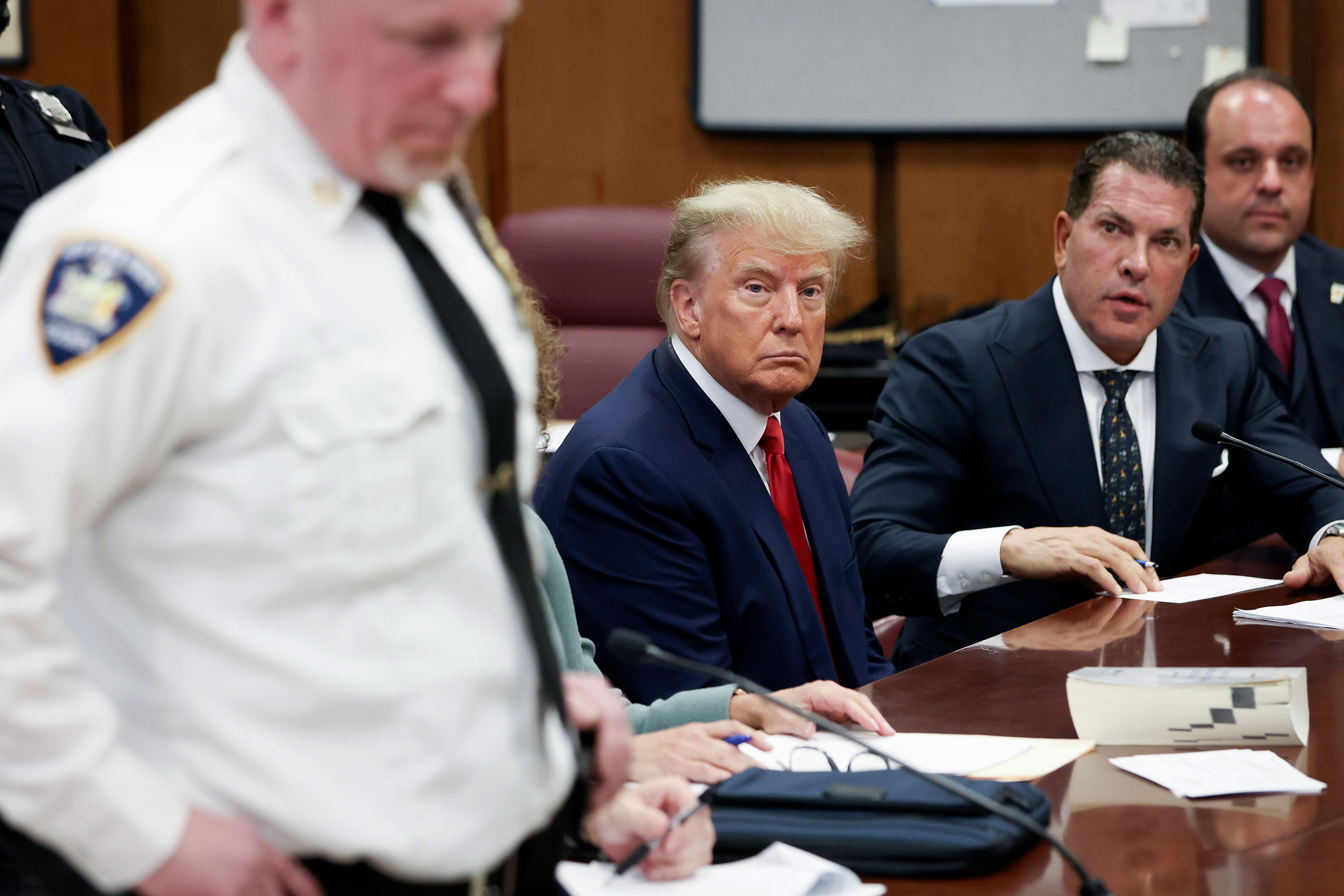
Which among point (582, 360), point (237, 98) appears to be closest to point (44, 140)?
point (237, 98)

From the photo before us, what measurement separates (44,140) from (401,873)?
111cm

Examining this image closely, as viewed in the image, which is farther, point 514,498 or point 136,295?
point 514,498

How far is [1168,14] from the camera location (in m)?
4.17

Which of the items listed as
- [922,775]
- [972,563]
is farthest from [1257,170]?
[922,775]

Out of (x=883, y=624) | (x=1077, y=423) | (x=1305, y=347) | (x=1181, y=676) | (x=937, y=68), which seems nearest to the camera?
(x=1181, y=676)

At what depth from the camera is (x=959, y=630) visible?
2393 millimetres

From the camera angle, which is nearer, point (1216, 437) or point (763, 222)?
point (763, 222)

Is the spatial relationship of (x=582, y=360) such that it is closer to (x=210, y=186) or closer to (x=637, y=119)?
(x=637, y=119)

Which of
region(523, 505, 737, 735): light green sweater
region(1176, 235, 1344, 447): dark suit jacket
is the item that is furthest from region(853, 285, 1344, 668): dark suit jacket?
region(523, 505, 737, 735): light green sweater

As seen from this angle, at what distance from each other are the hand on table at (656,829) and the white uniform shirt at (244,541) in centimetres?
31

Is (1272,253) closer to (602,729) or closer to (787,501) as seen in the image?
(787,501)

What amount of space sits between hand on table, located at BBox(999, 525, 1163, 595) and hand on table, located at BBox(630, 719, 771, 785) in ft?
2.84

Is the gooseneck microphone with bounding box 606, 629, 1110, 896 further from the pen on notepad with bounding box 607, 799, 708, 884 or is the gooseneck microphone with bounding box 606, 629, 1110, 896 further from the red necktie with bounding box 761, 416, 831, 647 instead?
the red necktie with bounding box 761, 416, 831, 647

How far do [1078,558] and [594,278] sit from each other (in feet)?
6.39
